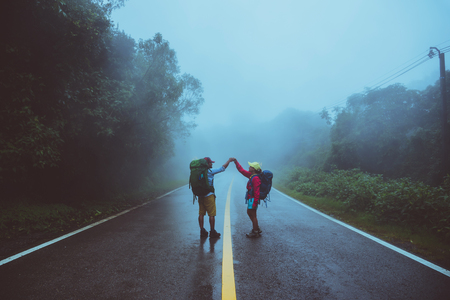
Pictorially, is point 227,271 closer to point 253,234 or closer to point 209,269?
point 209,269

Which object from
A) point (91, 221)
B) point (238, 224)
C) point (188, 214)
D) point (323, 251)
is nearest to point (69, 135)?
point (91, 221)

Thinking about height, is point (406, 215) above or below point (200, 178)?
below

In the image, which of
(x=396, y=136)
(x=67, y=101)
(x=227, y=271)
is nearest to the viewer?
(x=227, y=271)

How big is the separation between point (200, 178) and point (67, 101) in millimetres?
4670

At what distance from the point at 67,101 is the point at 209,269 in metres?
6.21

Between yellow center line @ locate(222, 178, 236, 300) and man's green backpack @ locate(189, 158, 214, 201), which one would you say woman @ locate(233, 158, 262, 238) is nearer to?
yellow center line @ locate(222, 178, 236, 300)

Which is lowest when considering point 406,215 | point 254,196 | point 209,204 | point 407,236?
point 407,236

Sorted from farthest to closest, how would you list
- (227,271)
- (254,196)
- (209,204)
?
(254,196) < (209,204) < (227,271)

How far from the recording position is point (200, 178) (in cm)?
523

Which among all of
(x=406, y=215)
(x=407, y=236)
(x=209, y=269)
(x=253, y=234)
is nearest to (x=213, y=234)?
(x=253, y=234)

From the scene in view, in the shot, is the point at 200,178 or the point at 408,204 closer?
the point at 200,178

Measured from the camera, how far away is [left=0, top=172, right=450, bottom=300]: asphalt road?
2844mm

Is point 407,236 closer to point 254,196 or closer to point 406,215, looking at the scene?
point 406,215

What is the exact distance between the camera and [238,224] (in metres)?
6.50
